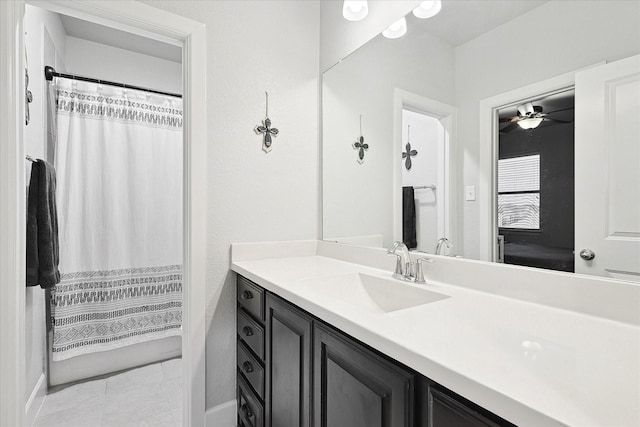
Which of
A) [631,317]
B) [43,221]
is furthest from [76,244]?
[631,317]

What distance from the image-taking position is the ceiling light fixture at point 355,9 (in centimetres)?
156

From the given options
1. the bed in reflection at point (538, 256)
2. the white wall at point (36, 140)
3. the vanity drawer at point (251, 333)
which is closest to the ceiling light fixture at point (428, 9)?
the bed in reflection at point (538, 256)

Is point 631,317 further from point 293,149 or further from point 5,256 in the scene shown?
point 5,256

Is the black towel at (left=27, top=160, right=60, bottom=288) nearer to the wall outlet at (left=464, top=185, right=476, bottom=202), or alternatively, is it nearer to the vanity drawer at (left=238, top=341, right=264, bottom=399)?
the vanity drawer at (left=238, top=341, right=264, bottom=399)

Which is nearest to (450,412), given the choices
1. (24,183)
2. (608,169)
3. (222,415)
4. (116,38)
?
(608,169)

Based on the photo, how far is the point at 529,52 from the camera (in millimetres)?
946

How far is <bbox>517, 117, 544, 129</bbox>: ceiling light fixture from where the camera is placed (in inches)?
37.0

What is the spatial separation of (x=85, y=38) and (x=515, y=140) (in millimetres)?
3035

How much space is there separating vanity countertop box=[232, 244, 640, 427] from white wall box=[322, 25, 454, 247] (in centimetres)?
65

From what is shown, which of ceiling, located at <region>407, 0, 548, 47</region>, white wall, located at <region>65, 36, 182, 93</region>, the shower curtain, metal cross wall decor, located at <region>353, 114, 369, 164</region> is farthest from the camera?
white wall, located at <region>65, 36, 182, 93</region>

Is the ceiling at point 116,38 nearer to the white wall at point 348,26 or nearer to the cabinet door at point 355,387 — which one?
the white wall at point 348,26

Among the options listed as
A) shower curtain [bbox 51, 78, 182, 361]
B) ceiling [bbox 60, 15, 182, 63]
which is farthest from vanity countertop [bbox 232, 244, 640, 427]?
ceiling [bbox 60, 15, 182, 63]

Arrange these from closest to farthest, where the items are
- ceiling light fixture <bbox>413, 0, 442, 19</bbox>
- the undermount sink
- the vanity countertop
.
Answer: the vanity countertop
the undermount sink
ceiling light fixture <bbox>413, 0, 442, 19</bbox>

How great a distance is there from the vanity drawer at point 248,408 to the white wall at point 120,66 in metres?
2.51
